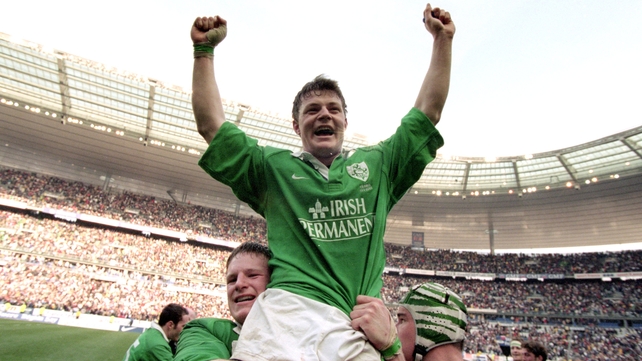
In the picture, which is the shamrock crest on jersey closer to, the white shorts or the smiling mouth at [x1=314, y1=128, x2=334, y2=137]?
the smiling mouth at [x1=314, y1=128, x2=334, y2=137]

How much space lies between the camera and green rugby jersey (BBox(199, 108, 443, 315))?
1.68 m

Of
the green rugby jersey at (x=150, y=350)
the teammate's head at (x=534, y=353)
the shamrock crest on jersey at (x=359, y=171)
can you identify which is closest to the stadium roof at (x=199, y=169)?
the green rugby jersey at (x=150, y=350)

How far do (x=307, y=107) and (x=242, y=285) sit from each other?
3.19 feet

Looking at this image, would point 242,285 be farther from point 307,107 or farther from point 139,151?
point 139,151

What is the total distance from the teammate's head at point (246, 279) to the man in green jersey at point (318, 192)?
0.16 meters

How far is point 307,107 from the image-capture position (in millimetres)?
2043

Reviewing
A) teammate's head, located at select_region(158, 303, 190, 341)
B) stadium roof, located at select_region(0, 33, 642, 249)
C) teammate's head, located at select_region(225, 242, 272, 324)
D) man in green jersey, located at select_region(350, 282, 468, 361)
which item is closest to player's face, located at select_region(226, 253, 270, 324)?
teammate's head, located at select_region(225, 242, 272, 324)

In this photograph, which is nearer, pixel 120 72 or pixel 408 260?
pixel 120 72

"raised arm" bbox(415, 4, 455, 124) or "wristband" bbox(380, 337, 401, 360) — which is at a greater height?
"raised arm" bbox(415, 4, 455, 124)

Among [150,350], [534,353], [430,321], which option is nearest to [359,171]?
[430,321]

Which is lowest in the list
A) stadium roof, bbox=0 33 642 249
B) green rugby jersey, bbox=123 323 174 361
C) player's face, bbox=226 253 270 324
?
green rugby jersey, bbox=123 323 174 361

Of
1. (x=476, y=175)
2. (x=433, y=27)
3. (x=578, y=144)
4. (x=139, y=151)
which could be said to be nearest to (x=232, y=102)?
(x=139, y=151)

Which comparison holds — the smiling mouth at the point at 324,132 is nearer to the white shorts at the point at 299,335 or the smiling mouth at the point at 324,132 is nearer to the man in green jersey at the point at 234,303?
the man in green jersey at the point at 234,303

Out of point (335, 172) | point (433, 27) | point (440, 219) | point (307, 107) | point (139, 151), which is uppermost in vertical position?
point (139, 151)
